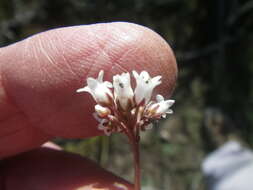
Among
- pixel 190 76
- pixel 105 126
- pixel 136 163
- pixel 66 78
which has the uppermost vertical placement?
pixel 190 76

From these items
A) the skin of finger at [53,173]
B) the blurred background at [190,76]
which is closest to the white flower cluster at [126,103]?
the skin of finger at [53,173]

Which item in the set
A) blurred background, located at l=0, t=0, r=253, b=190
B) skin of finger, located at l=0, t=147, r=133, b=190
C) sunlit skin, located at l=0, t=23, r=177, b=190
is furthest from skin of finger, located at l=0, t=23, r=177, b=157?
blurred background, located at l=0, t=0, r=253, b=190

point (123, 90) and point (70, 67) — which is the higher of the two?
point (70, 67)

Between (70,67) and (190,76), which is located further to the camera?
(190,76)

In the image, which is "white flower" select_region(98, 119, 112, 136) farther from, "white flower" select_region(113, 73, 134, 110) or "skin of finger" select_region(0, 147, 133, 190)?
"skin of finger" select_region(0, 147, 133, 190)

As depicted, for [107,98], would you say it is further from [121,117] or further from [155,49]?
[155,49]

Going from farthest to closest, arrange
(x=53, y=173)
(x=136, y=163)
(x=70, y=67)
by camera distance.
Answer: (x=53, y=173), (x=70, y=67), (x=136, y=163)

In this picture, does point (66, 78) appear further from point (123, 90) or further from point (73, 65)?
point (123, 90)

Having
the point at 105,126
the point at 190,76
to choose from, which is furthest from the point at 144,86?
the point at 190,76
